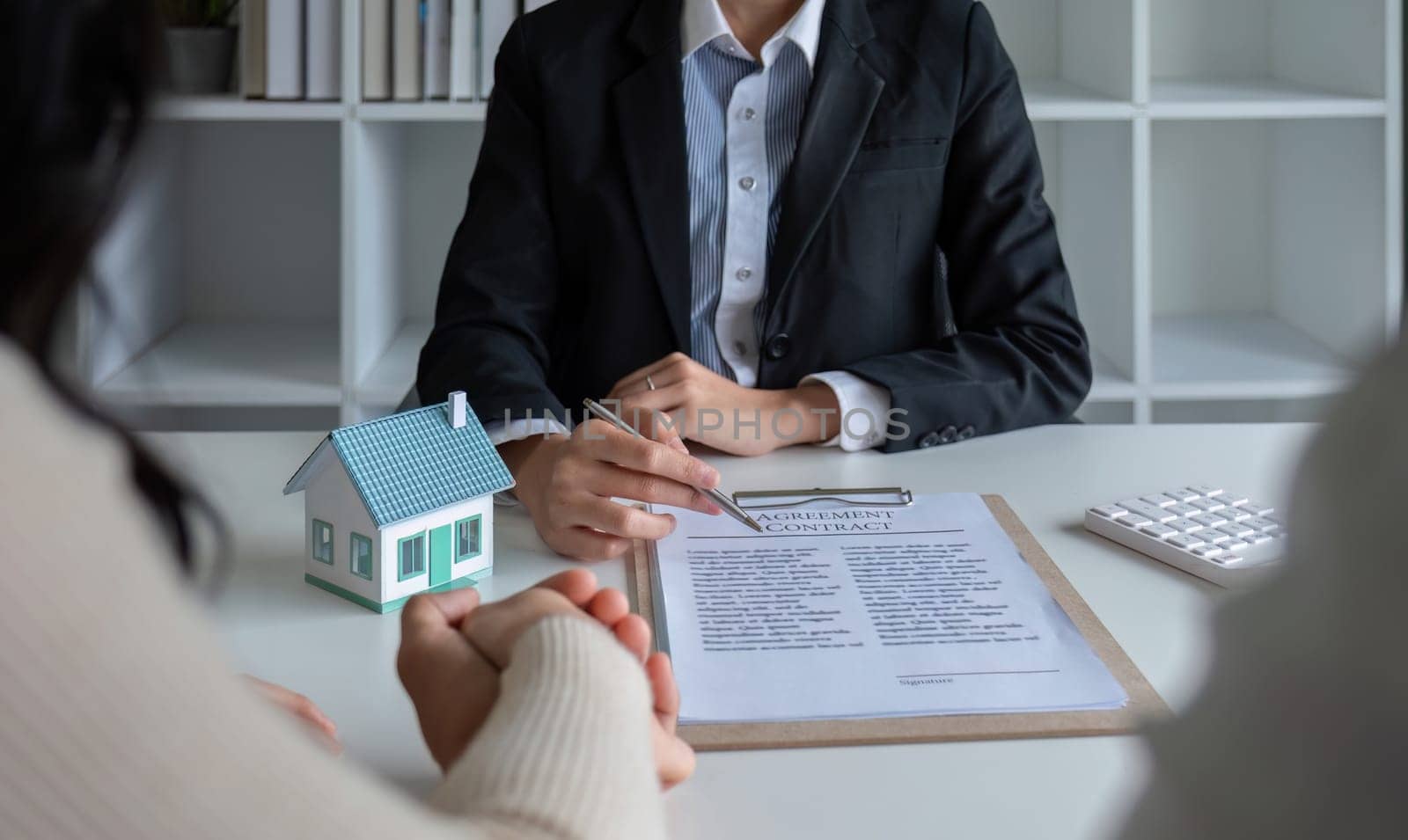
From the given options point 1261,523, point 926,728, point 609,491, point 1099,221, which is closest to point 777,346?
point 609,491

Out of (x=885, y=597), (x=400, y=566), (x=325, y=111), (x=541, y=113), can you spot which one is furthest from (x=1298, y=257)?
(x=400, y=566)

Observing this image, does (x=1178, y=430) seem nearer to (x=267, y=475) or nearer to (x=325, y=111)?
(x=267, y=475)

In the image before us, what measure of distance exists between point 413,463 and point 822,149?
82 cm

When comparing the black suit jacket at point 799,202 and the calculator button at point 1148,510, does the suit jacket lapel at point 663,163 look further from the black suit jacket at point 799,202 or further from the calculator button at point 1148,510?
the calculator button at point 1148,510

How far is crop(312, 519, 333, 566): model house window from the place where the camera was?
1.02 meters

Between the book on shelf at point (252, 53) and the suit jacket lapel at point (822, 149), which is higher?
the book on shelf at point (252, 53)

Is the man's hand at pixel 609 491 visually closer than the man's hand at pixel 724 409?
Yes

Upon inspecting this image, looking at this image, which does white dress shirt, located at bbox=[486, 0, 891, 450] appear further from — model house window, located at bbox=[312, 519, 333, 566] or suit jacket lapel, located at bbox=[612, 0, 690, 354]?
model house window, located at bbox=[312, 519, 333, 566]

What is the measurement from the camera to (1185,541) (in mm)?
1075

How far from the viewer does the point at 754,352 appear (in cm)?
171

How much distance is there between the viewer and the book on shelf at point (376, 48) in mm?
2230

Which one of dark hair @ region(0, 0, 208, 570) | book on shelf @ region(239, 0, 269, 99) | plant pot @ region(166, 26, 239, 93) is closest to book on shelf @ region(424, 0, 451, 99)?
book on shelf @ region(239, 0, 269, 99)

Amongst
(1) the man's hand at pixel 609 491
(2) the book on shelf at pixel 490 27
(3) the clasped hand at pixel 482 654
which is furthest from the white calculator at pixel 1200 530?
(2) the book on shelf at pixel 490 27

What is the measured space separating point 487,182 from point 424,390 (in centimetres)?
31
